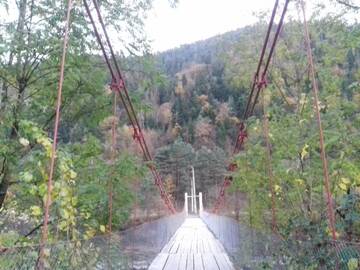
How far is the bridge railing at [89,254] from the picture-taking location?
1.36 m

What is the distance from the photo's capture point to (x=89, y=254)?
1.91 meters

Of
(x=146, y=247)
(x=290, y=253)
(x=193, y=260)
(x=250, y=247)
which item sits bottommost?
(x=193, y=260)

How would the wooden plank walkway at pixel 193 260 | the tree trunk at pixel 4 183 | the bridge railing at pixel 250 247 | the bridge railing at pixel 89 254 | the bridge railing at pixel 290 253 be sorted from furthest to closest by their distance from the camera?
A: the wooden plank walkway at pixel 193 260 < the tree trunk at pixel 4 183 < the bridge railing at pixel 250 247 < the bridge railing at pixel 290 253 < the bridge railing at pixel 89 254

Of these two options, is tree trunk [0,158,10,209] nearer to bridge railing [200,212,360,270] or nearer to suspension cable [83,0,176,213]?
suspension cable [83,0,176,213]

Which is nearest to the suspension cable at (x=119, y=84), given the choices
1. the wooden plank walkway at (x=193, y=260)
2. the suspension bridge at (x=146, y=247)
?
the suspension bridge at (x=146, y=247)

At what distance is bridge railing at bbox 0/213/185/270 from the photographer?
136cm

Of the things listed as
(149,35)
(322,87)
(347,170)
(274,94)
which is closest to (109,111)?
(149,35)

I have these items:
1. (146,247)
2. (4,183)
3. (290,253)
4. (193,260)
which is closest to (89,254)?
(290,253)

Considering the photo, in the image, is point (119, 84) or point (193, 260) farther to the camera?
point (193, 260)

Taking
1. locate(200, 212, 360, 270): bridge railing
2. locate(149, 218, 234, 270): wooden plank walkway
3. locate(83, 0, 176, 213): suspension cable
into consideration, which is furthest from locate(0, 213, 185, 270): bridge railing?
locate(200, 212, 360, 270): bridge railing

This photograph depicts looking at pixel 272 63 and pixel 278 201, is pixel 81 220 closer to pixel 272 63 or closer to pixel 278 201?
pixel 278 201

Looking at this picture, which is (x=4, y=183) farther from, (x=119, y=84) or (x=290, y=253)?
(x=290, y=253)

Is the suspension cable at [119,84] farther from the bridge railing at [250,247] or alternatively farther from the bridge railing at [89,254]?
the bridge railing at [250,247]

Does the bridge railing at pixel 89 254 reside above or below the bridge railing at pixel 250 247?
above
